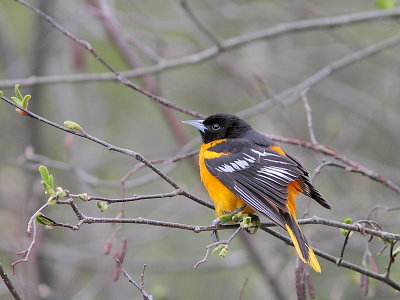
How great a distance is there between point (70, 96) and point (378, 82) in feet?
12.7

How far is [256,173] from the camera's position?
3.93 metres

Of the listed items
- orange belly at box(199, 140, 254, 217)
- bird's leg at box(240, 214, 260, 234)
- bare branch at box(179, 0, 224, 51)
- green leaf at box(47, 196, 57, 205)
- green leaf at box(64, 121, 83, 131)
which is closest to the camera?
green leaf at box(47, 196, 57, 205)

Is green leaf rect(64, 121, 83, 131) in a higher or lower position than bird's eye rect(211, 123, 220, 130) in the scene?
lower

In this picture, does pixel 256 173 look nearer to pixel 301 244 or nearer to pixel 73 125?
pixel 301 244

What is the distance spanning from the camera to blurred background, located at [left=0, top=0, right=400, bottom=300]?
631 centimetres

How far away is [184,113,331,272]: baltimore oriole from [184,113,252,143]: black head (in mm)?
126

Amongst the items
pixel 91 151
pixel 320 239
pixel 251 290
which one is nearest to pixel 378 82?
pixel 320 239

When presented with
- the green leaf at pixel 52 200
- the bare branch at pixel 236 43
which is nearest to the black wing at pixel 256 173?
the bare branch at pixel 236 43

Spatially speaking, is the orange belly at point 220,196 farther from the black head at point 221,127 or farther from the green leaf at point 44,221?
the green leaf at point 44,221

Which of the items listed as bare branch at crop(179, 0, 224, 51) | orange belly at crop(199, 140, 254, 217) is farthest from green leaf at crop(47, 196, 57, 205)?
bare branch at crop(179, 0, 224, 51)

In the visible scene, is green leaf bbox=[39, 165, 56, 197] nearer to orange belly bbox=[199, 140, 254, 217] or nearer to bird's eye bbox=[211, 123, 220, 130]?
orange belly bbox=[199, 140, 254, 217]

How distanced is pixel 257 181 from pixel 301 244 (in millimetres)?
596

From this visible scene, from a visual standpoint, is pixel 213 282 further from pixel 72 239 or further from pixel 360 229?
pixel 360 229

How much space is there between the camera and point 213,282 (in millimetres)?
7984
